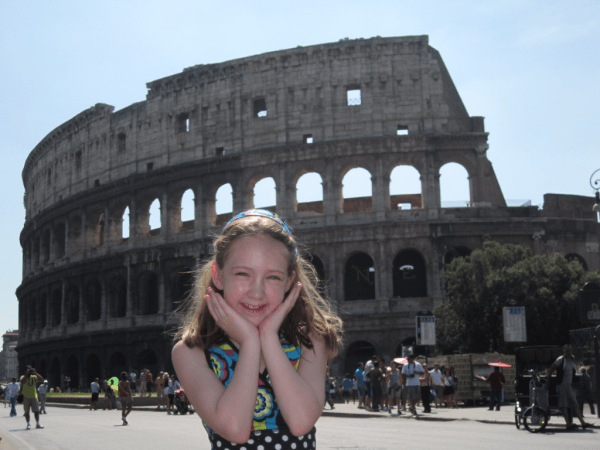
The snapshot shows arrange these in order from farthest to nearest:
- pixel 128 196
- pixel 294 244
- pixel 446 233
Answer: pixel 128 196 < pixel 446 233 < pixel 294 244

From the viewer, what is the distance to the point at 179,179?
3966cm

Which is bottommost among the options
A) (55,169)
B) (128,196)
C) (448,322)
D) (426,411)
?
(426,411)

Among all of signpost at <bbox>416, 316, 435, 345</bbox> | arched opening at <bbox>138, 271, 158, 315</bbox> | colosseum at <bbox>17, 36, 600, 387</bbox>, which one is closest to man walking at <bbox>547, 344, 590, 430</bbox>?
signpost at <bbox>416, 316, 435, 345</bbox>

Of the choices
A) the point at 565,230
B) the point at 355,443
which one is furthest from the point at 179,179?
the point at 355,443

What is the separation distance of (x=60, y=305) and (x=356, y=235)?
2173 centimetres

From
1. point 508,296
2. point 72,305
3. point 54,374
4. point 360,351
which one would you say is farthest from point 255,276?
point 54,374

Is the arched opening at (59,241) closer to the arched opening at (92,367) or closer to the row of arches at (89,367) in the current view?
the row of arches at (89,367)

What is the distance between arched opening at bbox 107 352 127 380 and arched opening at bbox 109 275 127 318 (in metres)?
2.31

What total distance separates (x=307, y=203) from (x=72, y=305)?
16.0 meters

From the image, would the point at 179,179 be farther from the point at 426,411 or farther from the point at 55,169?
the point at 426,411

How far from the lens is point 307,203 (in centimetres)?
4134

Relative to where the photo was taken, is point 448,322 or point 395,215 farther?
point 395,215

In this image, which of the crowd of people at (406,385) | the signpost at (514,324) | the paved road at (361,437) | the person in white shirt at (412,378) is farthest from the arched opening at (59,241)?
the person in white shirt at (412,378)

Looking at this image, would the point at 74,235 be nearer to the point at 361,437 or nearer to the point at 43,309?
the point at 43,309
